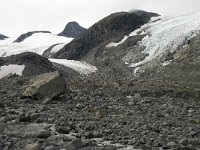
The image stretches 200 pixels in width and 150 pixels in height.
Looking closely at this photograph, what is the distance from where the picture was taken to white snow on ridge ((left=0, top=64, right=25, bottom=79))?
172 feet

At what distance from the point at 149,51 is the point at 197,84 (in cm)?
3333

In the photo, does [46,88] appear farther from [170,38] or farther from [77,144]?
[170,38]

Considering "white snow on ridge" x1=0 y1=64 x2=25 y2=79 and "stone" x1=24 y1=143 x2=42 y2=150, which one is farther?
"white snow on ridge" x1=0 y1=64 x2=25 y2=79

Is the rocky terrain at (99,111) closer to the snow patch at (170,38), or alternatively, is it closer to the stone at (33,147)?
the stone at (33,147)

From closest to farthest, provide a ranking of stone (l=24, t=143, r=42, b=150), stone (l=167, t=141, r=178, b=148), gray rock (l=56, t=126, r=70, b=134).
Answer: stone (l=24, t=143, r=42, b=150) < stone (l=167, t=141, r=178, b=148) < gray rock (l=56, t=126, r=70, b=134)

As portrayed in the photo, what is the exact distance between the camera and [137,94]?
→ 3603cm

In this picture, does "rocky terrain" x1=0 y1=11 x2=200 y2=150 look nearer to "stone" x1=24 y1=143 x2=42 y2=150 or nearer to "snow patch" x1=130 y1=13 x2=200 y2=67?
"stone" x1=24 y1=143 x2=42 y2=150

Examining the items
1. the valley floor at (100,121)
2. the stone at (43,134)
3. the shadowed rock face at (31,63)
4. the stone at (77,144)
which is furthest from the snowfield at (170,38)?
the stone at (77,144)

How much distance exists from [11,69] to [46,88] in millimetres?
23133

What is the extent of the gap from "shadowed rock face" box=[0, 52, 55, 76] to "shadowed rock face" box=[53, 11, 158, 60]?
156 ft

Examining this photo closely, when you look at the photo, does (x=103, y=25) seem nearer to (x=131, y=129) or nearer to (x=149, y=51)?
(x=149, y=51)

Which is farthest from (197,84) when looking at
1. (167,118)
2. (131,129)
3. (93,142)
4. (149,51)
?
(149,51)

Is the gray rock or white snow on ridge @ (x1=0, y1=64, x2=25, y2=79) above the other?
the gray rock

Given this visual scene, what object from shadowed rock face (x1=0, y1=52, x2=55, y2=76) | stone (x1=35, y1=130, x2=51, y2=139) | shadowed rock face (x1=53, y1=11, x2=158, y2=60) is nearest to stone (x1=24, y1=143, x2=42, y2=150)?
stone (x1=35, y1=130, x2=51, y2=139)
